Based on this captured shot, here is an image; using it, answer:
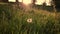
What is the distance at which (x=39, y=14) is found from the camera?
1.58 m

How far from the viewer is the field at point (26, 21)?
53.1 inches

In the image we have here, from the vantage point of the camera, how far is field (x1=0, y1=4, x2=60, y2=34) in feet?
4.43

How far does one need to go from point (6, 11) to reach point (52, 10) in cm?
35

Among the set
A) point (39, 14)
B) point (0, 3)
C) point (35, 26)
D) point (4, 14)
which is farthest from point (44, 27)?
point (0, 3)

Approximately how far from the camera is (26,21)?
1.43 meters

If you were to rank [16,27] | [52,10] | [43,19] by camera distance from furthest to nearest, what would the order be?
[52,10], [43,19], [16,27]

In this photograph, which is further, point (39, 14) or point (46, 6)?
point (46, 6)

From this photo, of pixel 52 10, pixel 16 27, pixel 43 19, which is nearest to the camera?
pixel 16 27

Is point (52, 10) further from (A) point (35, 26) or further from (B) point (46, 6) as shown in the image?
(A) point (35, 26)

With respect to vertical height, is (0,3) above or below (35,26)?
above

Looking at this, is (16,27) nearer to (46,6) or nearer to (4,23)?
(4,23)

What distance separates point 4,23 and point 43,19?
28 centimetres

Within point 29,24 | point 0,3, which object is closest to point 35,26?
point 29,24

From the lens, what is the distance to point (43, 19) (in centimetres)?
150
